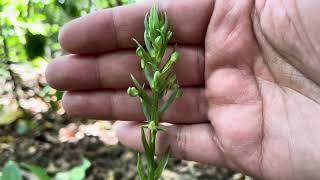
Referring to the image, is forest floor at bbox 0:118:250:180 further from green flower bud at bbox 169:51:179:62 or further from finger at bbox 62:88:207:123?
green flower bud at bbox 169:51:179:62

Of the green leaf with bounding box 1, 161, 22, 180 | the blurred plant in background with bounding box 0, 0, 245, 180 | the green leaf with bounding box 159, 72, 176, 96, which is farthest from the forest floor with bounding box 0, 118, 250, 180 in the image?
the green leaf with bounding box 159, 72, 176, 96

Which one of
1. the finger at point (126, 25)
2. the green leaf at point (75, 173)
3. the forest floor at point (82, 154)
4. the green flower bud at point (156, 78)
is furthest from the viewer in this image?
the forest floor at point (82, 154)

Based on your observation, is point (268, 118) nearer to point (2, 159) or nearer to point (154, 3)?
Result: point (154, 3)

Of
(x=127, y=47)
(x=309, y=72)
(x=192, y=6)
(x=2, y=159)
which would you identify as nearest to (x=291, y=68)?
(x=309, y=72)

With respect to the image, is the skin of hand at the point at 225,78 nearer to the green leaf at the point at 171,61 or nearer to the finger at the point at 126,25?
the finger at the point at 126,25

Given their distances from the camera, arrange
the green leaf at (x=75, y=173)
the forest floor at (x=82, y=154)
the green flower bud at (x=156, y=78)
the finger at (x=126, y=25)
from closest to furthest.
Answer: the green flower bud at (x=156, y=78)
the finger at (x=126, y=25)
the green leaf at (x=75, y=173)
the forest floor at (x=82, y=154)

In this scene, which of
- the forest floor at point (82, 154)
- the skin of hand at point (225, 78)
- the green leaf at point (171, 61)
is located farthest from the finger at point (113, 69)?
the forest floor at point (82, 154)
